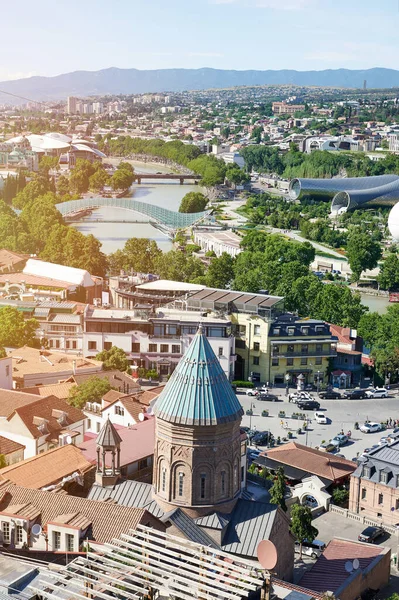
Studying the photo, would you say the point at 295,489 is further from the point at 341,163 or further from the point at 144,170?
the point at 144,170

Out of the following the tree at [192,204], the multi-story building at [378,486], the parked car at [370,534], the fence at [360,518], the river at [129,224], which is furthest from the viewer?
the tree at [192,204]

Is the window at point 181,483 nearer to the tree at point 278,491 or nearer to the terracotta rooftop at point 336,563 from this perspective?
the terracotta rooftop at point 336,563

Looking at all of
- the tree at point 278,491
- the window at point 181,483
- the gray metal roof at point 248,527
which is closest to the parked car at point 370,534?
the tree at point 278,491

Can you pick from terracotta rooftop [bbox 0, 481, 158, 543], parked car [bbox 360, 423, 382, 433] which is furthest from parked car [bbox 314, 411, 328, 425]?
terracotta rooftop [bbox 0, 481, 158, 543]

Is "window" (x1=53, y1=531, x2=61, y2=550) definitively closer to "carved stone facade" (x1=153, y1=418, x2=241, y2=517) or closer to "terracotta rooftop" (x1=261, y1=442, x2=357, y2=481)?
"carved stone facade" (x1=153, y1=418, x2=241, y2=517)

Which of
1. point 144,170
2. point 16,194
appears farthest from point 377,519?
point 144,170

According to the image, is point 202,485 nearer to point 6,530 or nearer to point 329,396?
point 6,530

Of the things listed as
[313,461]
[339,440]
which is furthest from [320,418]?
[313,461]
